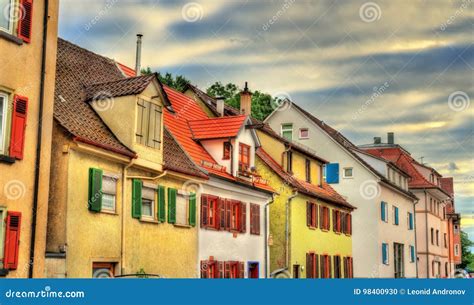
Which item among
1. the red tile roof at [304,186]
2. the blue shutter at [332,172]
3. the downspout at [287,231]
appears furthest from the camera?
the blue shutter at [332,172]

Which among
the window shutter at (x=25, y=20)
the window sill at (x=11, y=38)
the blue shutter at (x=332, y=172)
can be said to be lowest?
the window sill at (x=11, y=38)

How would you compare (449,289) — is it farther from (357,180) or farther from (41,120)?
(357,180)

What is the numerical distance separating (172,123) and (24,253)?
1368 cm

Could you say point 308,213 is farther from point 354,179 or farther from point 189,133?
point 354,179

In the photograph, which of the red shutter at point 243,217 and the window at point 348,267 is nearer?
the red shutter at point 243,217

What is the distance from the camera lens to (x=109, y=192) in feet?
75.4

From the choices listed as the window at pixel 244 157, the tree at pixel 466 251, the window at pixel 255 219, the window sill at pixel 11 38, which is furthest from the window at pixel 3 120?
the tree at pixel 466 251

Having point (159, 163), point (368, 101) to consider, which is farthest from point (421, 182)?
point (159, 163)

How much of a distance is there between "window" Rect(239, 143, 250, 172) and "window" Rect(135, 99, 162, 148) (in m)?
7.61

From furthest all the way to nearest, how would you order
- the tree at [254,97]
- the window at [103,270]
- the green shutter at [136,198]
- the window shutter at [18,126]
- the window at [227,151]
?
the tree at [254,97]
the window at [227,151]
the green shutter at [136,198]
the window at [103,270]
the window shutter at [18,126]

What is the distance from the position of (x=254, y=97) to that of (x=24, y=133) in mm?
39914

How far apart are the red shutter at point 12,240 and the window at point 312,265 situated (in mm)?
22938

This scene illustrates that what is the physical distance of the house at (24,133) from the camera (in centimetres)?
1861

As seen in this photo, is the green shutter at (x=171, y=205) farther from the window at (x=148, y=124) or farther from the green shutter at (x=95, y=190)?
the green shutter at (x=95, y=190)
